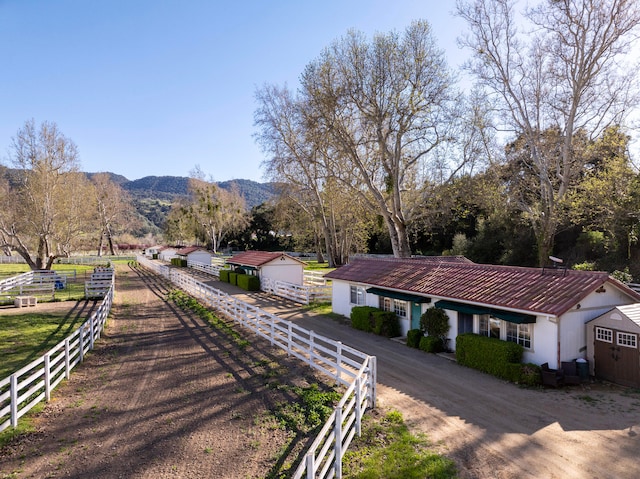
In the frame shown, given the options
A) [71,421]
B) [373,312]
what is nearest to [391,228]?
[373,312]

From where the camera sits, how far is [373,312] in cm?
1714

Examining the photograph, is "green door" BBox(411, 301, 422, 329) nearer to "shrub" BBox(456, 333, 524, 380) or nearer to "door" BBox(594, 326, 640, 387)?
"shrub" BBox(456, 333, 524, 380)

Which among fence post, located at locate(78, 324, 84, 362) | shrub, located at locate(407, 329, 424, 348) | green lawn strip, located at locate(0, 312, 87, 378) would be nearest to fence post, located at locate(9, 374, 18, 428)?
green lawn strip, located at locate(0, 312, 87, 378)

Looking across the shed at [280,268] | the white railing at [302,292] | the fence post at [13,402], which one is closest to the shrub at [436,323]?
the white railing at [302,292]

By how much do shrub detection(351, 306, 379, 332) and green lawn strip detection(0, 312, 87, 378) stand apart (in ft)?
38.0

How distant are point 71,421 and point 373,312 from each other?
11415mm

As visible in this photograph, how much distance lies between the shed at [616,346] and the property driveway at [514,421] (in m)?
0.43

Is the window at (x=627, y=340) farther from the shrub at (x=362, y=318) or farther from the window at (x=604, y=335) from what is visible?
the shrub at (x=362, y=318)

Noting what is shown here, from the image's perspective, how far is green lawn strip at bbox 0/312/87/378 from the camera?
12586 millimetres

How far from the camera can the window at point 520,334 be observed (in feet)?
38.6

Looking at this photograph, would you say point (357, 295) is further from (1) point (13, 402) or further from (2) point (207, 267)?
(2) point (207, 267)

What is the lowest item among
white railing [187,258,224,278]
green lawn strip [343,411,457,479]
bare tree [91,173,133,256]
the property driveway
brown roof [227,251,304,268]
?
the property driveway

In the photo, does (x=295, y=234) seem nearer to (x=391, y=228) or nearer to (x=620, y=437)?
(x=391, y=228)

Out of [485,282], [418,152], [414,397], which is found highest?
[418,152]
